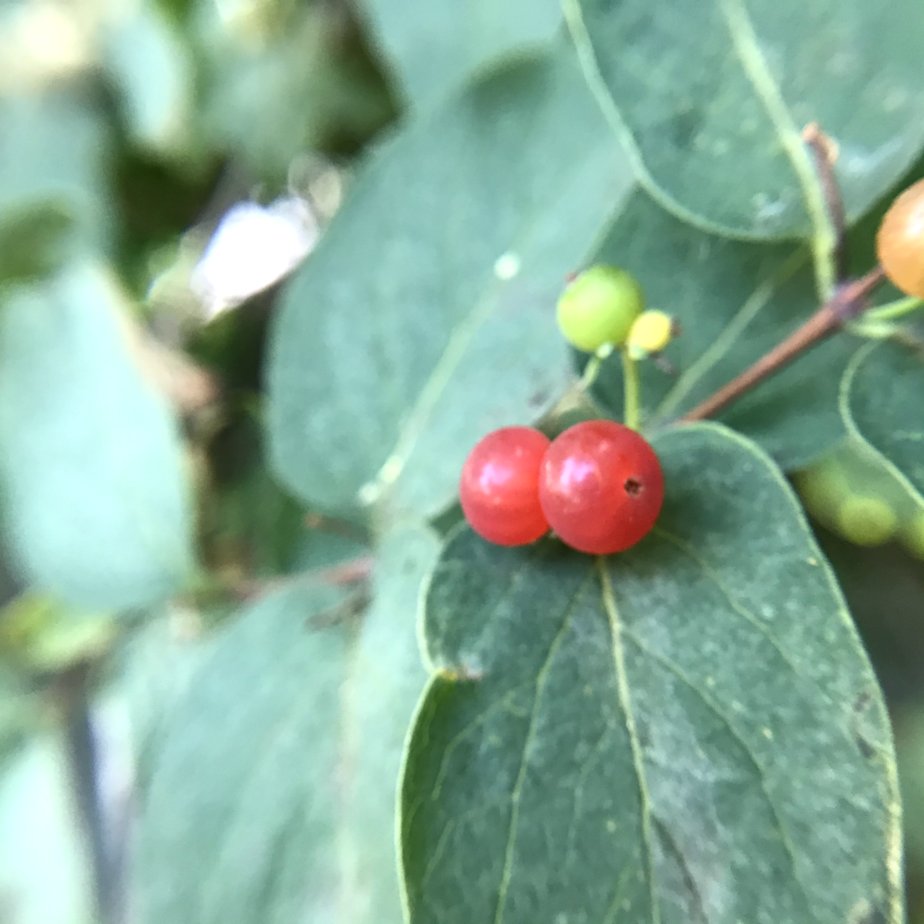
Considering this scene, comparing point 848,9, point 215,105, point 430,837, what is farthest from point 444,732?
point 215,105

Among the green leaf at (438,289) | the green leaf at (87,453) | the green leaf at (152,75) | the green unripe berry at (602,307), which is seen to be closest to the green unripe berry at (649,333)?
the green unripe berry at (602,307)

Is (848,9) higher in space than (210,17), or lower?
→ lower

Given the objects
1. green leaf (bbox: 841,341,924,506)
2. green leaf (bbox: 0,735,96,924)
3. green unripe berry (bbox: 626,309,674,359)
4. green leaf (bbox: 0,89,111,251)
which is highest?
green leaf (bbox: 0,89,111,251)

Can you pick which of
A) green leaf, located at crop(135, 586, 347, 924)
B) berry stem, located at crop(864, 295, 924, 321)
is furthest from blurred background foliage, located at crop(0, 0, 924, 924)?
berry stem, located at crop(864, 295, 924, 321)

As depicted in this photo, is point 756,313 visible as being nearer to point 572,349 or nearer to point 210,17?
point 572,349

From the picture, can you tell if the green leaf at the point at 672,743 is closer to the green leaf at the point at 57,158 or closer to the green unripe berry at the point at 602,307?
the green unripe berry at the point at 602,307

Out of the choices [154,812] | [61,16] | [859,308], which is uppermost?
[61,16]

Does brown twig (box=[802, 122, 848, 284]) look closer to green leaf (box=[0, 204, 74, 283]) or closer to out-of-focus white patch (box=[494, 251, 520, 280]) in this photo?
out-of-focus white patch (box=[494, 251, 520, 280])
